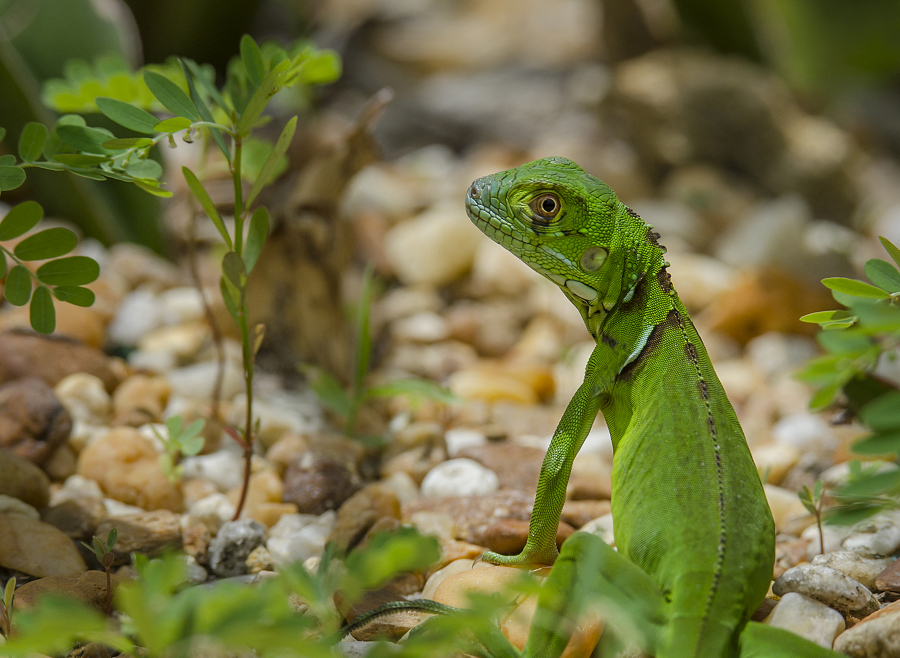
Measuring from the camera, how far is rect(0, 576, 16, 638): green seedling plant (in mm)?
2191

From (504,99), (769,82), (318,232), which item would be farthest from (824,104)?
(318,232)

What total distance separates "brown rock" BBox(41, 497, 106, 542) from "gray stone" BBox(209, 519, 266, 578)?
55 centimetres

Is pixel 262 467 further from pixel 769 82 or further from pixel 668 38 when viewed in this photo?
pixel 668 38

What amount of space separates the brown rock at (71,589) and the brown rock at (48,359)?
5.55 ft

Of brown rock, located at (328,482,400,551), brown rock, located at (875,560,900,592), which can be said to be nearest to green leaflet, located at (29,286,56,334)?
brown rock, located at (328,482,400,551)

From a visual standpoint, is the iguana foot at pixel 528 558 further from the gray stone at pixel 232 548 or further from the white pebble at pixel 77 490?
the white pebble at pixel 77 490

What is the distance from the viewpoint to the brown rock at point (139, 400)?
3961 mm

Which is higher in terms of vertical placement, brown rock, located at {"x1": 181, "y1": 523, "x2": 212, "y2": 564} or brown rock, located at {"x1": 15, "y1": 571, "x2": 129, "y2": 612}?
brown rock, located at {"x1": 15, "y1": 571, "x2": 129, "y2": 612}

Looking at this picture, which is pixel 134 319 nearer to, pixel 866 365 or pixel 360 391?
pixel 360 391

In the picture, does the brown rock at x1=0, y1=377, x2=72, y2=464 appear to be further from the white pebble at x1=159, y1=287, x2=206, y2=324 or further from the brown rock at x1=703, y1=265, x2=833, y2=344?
the brown rock at x1=703, y1=265, x2=833, y2=344

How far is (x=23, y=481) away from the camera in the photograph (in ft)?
10.2

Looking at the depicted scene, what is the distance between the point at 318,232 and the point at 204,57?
5.34m

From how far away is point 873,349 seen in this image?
80.0 inches

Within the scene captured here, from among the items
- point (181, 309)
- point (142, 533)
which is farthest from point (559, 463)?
point (181, 309)
